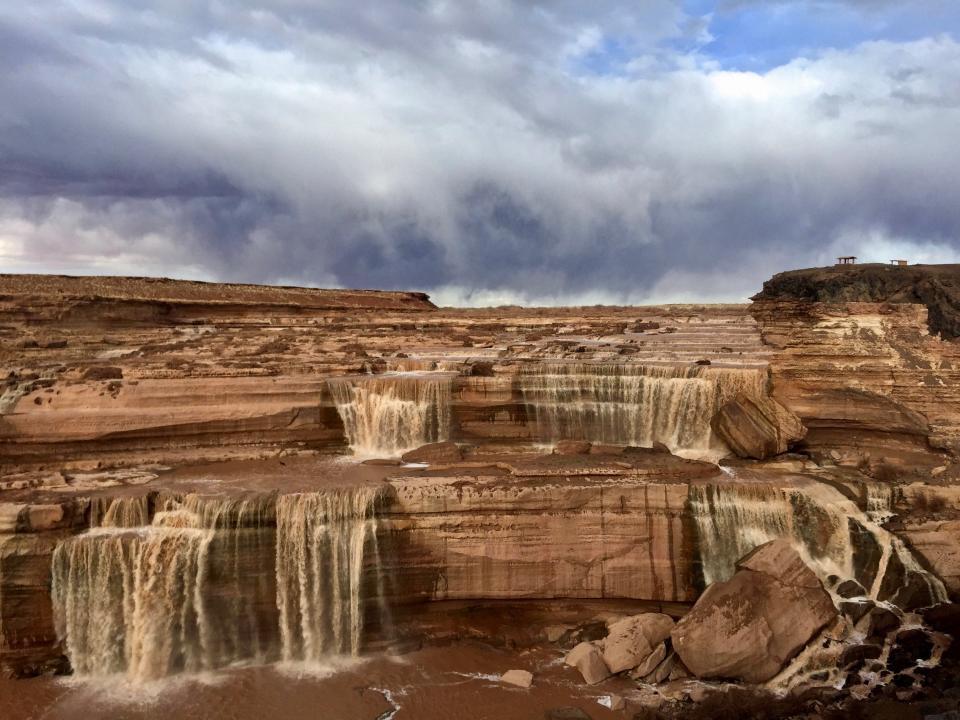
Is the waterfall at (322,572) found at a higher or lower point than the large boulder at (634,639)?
higher

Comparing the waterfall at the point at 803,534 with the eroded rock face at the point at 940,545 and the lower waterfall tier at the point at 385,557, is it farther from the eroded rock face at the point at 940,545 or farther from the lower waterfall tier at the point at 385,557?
the eroded rock face at the point at 940,545

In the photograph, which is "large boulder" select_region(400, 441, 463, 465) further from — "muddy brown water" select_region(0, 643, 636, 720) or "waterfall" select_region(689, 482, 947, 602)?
"waterfall" select_region(689, 482, 947, 602)

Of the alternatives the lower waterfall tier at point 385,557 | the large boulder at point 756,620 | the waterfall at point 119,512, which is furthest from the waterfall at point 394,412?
the large boulder at point 756,620

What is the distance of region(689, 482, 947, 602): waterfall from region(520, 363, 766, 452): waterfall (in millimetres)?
4614

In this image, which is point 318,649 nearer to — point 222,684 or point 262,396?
point 222,684

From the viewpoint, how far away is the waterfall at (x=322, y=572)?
15164 millimetres

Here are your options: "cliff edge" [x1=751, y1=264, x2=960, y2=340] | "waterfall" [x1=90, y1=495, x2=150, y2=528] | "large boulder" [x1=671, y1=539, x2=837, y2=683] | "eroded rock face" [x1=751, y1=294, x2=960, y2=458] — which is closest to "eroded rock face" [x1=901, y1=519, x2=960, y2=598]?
"eroded rock face" [x1=751, y1=294, x2=960, y2=458]

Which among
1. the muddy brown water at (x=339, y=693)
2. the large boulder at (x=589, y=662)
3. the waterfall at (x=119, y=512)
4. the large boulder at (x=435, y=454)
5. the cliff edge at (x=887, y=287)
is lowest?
the muddy brown water at (x=339, y=693)

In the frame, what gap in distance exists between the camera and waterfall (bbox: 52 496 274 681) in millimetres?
14688

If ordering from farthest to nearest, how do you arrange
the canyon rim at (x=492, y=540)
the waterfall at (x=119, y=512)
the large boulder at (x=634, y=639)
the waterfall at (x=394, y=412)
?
1. the waterfall at (x=394, y=412)
2. the waterfall at (x=119, y=512)
3. the large boulder at (x=634, y=639)
4. the canyon rim at (x=492, y=540)

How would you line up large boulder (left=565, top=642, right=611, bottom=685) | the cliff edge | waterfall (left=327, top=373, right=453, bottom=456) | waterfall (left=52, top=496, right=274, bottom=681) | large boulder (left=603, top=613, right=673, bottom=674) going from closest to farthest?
1. large boulder (left=565, top=642, right=611, bottom=685)
2. large boulder (left=603, top=613, right=673, bottom=674)
3. waterfall (left=52, top=496, right=274, bottom=681)
4. waterfall (left=327, top=373, right=453, bottom=456)
5. the cliff edge

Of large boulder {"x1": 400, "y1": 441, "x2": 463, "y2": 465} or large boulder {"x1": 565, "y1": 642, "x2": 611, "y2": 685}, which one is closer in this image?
large boulder {"x1": 565, "y1": 642, "x2": 611, "y2": 685}

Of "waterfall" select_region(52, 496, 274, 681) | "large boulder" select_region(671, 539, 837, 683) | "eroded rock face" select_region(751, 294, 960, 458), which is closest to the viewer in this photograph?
"large boulder" select_region(671, 539, 837, 683)

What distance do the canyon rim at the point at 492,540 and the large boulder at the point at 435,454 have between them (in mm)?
87
